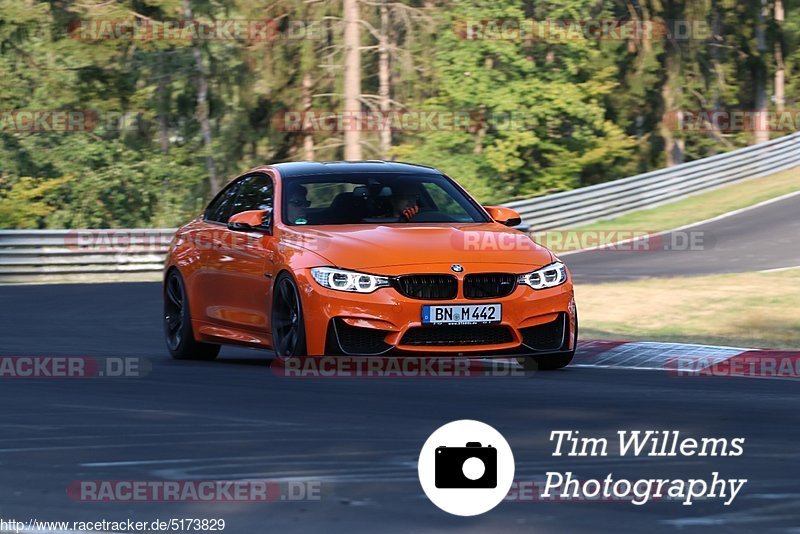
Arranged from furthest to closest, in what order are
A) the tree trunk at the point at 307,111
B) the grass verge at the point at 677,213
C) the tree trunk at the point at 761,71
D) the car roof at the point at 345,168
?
the tree trunk at the point at 761,71, the tree trunk at the point at 307,111, the grass verge at the point at 677,213, the car roof at the point at 345,168

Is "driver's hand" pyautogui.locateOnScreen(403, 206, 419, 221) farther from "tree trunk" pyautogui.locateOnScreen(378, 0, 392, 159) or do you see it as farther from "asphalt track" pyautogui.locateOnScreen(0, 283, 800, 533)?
"tree trunk" pyautogui.locateOnScreen(378, 0, 392, 159)

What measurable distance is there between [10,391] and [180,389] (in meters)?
1.09

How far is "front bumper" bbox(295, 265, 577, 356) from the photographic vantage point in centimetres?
1074

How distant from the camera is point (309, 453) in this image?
750 cm

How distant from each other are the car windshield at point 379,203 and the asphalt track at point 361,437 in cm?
124

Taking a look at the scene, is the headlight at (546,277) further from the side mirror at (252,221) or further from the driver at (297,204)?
the side mirror at (252,221)

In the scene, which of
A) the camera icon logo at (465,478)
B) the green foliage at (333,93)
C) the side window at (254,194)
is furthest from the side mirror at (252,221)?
the green foliage at (333,93)

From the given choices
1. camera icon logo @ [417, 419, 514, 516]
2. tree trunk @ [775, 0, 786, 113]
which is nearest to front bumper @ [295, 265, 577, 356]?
camera icon logo @ [417, 419, 514, 516]

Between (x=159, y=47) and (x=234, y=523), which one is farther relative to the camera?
(x=159, y=47)

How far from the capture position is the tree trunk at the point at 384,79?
39.0 m

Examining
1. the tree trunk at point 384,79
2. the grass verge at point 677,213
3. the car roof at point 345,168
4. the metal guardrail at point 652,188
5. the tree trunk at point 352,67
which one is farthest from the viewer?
the tree trunk at point 384,79

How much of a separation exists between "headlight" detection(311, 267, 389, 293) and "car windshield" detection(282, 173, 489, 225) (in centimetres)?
112

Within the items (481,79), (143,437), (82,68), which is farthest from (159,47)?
(143,437)

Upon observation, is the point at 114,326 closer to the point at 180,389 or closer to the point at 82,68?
the point at 180,389
